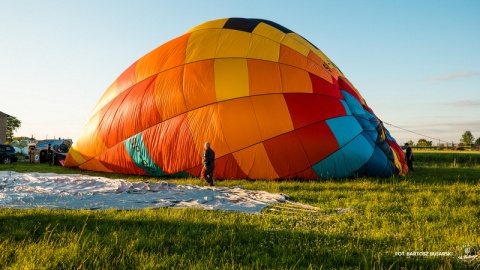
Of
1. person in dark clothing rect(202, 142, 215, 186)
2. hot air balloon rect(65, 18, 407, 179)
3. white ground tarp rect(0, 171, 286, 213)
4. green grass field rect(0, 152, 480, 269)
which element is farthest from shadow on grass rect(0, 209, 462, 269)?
hot air balloon rect(65, 18, 407, 179)

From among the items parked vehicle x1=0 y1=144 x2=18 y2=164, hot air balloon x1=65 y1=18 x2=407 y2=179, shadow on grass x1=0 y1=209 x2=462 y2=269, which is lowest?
shadow on grass x1=0 y1=209 x2=462 y2=269

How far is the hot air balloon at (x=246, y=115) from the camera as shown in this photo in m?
11.1

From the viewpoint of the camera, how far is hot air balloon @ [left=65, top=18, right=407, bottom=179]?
1115cm

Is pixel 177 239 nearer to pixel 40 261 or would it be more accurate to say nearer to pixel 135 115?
pixel 40 261

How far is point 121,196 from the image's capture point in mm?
8008

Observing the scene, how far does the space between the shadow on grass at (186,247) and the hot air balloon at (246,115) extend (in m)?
6.00

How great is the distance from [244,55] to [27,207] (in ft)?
25.8

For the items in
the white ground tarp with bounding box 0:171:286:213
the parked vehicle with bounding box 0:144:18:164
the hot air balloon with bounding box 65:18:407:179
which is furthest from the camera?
the parked vehicle with bounding box 0:144:18:164

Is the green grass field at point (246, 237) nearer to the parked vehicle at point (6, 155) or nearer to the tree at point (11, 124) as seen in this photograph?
the parked vehicle at point (6, 155)

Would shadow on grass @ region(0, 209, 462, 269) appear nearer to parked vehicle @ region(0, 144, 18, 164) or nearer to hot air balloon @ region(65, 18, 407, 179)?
hot air balloon @ region(65, 18, 407, 179)

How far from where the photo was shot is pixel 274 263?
3535mm

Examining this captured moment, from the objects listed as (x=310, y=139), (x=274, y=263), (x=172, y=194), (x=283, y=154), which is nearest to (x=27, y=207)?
(x=172, y=194)

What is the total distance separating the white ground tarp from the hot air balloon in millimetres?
2427

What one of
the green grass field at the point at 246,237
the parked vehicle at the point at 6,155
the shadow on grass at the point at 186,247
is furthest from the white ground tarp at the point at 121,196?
the parked vehicle at the point at 6,155
